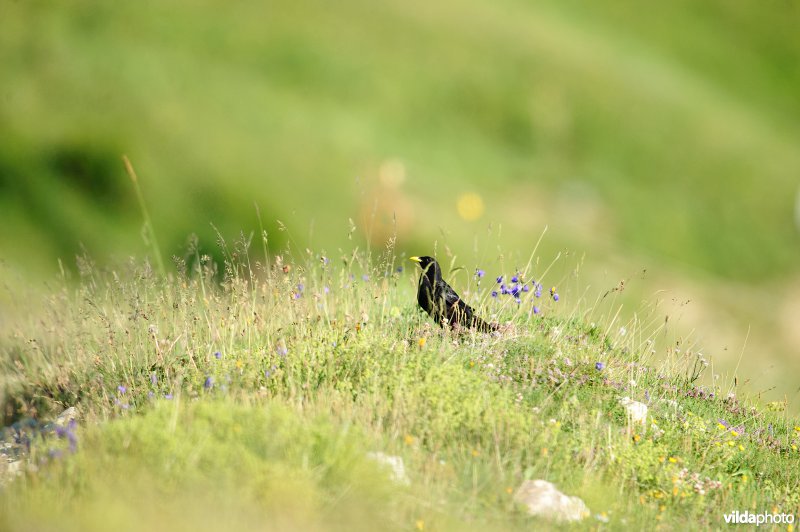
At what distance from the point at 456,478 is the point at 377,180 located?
93.2 ft

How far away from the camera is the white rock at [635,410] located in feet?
23.0

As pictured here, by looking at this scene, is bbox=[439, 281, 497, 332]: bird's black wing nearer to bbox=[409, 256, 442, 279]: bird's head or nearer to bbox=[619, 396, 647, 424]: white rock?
bbox=[409, 256, 442, 279]: bird's head

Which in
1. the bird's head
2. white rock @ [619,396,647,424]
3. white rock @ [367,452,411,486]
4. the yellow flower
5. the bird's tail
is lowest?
the yellow flower

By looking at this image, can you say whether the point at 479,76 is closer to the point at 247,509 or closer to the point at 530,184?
the point at 530,184

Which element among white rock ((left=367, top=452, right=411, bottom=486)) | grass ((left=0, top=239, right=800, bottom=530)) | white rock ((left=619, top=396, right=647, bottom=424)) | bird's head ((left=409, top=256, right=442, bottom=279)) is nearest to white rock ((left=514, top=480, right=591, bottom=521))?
grass ((left=0, top=239, right=800, bottom=530))

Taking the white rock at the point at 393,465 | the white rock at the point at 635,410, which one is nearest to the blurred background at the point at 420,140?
the white rock at the point at 635,410

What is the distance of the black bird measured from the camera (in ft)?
25.6

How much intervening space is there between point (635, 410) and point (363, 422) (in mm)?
2418

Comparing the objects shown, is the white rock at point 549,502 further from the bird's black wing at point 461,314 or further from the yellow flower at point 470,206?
the yellow flower at point 470,206

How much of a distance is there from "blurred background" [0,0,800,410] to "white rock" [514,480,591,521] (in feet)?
41.3

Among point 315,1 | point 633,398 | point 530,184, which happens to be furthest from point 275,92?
point 633,398

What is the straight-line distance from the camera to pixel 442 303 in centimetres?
793

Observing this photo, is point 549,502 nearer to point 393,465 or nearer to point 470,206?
point 393,465

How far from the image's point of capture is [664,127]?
47.6 metres
